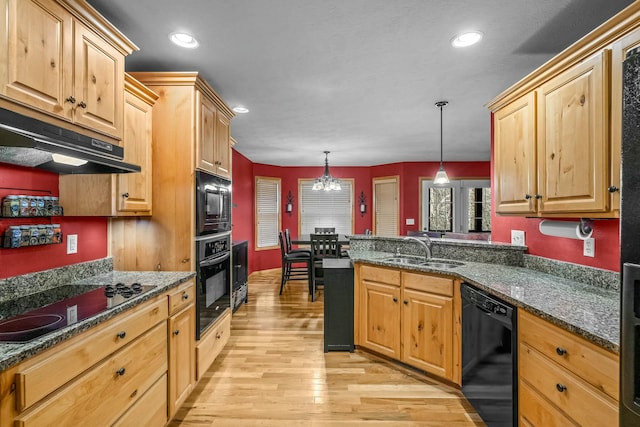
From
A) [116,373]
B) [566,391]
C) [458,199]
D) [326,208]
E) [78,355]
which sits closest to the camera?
[78,355]

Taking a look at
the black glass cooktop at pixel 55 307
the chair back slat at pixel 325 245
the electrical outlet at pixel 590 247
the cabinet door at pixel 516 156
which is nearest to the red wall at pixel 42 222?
the black glass cooktop at pixel 55 307

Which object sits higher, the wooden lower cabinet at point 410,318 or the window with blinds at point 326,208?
the window with blinds at point 326,208

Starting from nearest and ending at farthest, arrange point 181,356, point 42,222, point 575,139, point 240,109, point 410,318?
1. point 575,139
2. point 42,222
3. point 181,356
4. point 410,318
5. point 240,109

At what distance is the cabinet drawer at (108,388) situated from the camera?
1.08 meters

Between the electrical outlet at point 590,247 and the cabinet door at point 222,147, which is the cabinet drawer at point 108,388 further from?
the electrical outlet at point 590,247

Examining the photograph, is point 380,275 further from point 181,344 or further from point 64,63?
point 64,63

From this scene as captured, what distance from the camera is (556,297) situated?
5.43 feet

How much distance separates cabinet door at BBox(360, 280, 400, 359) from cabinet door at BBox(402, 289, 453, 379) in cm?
8

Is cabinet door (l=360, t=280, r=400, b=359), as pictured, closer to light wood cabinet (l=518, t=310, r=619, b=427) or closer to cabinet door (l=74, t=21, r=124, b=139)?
light wood cabinet (l=518, t=310, r=619, b=427)

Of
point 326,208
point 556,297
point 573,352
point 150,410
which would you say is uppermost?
point 326,208

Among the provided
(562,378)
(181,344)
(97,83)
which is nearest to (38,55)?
(97,83)

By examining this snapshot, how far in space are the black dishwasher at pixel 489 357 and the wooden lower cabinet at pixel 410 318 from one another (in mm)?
130

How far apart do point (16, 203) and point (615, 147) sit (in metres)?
2.87

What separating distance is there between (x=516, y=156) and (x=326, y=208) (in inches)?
216
